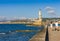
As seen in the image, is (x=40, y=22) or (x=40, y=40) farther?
(x=40, y=22)

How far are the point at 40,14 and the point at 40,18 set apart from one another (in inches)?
106

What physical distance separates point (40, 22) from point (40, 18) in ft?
21.9

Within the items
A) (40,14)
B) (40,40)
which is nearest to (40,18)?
(40,14)

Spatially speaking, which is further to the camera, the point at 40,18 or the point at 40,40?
the point at 40,18

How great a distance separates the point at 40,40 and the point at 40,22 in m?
118

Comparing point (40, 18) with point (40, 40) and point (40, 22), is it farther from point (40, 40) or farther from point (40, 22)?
point (40, 40)

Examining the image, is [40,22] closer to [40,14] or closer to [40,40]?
[40,14]

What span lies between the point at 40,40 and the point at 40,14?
362ft

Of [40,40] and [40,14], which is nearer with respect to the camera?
[40,40]

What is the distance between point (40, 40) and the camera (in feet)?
46.4

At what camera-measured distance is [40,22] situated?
132000 mm

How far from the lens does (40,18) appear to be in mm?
125750

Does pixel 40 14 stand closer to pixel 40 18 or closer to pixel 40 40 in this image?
pixel 40 18
